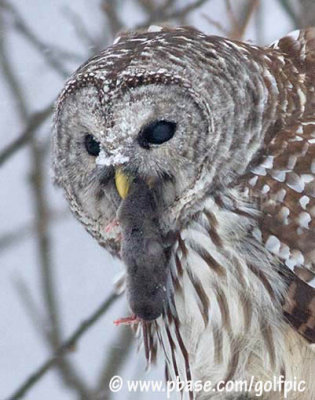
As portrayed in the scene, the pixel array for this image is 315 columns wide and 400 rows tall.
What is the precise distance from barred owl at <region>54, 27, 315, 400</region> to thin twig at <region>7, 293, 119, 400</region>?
103 cm

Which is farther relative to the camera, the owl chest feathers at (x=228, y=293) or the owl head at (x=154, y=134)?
the owl chest feathers at (x=228, y=293)

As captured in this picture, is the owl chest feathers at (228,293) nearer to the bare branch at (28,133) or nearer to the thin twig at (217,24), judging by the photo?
the thin twig at (217,24)

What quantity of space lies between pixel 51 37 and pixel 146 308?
86.6 inches

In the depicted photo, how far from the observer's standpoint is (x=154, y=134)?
5.83m

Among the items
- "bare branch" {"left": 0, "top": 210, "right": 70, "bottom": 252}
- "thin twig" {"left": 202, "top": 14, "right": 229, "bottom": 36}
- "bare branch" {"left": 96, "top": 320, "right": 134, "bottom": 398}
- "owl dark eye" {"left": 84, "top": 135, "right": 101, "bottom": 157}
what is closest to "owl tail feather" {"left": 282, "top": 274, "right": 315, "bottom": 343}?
"owl dark eye" {"left": 84, "top": 135, "right": 101, "bottom": 157}

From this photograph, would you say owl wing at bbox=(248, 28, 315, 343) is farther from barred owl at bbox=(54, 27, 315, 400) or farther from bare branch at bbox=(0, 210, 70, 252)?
bare branch at bbox=(0, 210, 70, 252)

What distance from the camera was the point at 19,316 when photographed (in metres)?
8.38

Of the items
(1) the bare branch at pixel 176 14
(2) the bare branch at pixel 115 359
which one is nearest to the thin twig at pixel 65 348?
(2) the bare branch at pixel 115 359

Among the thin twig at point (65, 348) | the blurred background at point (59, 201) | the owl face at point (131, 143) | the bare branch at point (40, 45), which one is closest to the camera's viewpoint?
the owl face at point (131, 143)

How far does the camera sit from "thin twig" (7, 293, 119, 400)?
7.11 m

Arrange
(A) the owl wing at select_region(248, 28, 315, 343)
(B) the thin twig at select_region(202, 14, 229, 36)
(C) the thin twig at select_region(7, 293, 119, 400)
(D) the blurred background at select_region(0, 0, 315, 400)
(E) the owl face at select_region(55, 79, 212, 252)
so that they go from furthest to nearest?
1. (D) the blurred background at select_region(0, 0, 315, 400)
2. (C) the thin twig at select_region(7, 293, 119, 400)
3. (B) the thin twig at select_region(202, 14, 229, 36)
4. (A) the owl wing at select_region(248, 28, 315, 343)
5. (E) the owl face at select_region(55, 79, 212, 252)

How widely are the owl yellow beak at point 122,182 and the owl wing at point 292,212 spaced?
0.48m

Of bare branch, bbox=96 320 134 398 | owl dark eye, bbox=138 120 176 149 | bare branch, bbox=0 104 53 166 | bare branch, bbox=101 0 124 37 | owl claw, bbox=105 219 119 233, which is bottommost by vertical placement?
bare branch, bbox=96 320 134 398

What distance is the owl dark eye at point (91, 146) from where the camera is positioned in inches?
232
